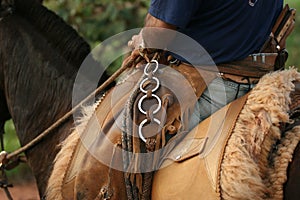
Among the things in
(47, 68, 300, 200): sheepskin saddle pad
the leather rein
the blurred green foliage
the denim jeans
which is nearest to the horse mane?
the leather rein

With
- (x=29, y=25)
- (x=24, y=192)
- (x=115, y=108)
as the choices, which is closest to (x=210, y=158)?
(x=115, y=108)

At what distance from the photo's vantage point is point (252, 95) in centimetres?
344

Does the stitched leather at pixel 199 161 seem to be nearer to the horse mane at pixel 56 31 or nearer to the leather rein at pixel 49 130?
the leather rein at pixel 49 130

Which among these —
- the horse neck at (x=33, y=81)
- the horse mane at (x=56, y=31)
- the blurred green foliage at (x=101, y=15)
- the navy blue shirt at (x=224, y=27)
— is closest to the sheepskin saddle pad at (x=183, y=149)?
the navy blue shirt at (x=224, y=27)

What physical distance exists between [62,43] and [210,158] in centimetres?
160

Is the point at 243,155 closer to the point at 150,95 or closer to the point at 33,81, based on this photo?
the point at 150,95

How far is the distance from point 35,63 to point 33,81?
0.12 meters

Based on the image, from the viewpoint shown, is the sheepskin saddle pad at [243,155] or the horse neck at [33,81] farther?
the horse neck at [33,81]

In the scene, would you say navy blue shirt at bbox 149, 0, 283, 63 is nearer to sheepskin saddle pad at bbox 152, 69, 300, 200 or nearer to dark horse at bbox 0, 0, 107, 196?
sheepskin saddle pad at bbox 152, 69, 300, 200

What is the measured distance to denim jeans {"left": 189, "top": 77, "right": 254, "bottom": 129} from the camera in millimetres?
3553

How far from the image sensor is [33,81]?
14.7 feet

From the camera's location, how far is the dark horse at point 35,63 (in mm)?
4430

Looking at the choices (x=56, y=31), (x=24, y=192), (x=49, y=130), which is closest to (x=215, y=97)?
(x=49, y=130)

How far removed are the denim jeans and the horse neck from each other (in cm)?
108
